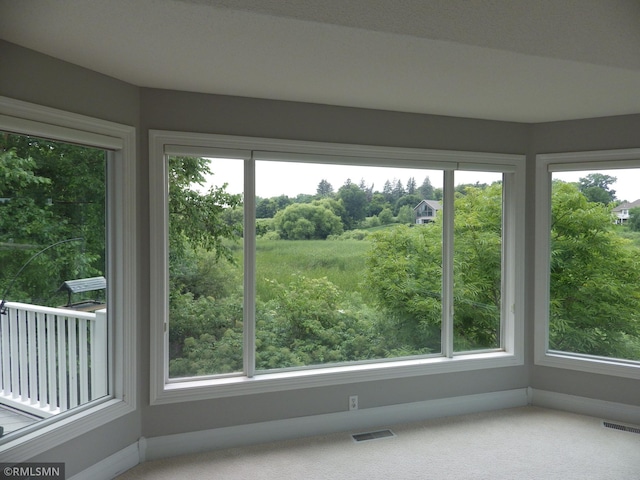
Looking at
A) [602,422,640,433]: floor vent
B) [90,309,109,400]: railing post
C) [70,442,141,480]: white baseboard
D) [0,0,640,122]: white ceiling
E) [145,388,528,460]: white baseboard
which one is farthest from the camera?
[602,422,640,433]: floor vent

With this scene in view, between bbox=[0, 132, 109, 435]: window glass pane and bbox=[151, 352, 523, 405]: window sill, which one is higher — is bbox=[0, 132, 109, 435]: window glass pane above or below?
above

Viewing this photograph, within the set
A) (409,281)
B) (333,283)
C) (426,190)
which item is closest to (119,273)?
(333,283)

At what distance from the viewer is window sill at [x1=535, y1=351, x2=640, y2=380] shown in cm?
375

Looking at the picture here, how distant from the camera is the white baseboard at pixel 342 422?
3.01m

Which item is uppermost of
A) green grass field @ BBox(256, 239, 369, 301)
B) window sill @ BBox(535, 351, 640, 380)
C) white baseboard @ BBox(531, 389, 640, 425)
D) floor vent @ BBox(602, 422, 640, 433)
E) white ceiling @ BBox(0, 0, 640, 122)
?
white ceiling @ BBox(0, 0, 640, 122)

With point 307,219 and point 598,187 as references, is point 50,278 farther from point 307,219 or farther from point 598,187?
point 598,187

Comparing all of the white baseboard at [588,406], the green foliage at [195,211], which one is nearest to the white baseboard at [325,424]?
the white baseboard at [588,406]

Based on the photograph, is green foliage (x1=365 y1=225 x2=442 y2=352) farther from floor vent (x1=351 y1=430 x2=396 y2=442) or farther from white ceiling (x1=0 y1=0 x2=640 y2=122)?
white ceiling (x1=0 y1=0 x2=640 y2=122)

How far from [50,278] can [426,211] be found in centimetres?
273

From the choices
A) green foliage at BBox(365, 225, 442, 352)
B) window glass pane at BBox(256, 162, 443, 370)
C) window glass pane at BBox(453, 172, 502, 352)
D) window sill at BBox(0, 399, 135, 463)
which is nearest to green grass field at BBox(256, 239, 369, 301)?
window glass pane at BBox(256, 162, 443, 370)

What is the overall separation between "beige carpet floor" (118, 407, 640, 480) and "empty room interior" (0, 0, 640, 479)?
13 cm

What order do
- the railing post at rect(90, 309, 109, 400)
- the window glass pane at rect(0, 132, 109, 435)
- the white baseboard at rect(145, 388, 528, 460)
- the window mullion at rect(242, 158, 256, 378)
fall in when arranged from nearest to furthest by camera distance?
the window glass pane at rect(0, 132, 109, 435)
the railing post at rect(90, 309, 109, 400)
the white baseboard at rect(145, 388, 528, 460)
the window mullion at rect(242, 158, 256, 378)

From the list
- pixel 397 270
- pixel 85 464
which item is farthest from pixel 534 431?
pixel 85 464

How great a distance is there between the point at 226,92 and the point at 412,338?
2.37 meters
